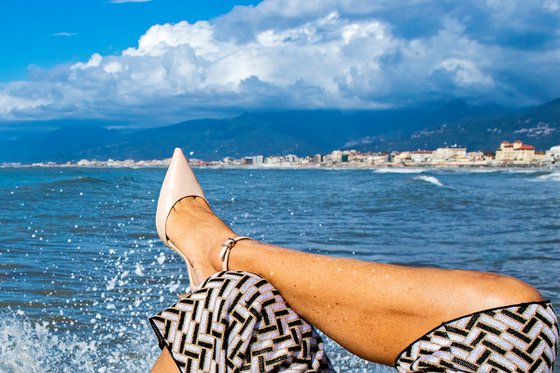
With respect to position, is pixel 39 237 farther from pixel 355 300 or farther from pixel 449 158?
pixel 449 158

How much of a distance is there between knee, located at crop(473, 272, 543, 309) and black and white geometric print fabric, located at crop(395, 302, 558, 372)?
0.03 ft

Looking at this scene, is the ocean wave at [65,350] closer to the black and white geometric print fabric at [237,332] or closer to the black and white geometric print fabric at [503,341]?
the black and white geometric print fabric at [237,332]

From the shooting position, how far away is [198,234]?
1.80 m

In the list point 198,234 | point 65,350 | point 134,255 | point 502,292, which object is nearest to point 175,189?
point 198,234

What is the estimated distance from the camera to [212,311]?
3.83 feet

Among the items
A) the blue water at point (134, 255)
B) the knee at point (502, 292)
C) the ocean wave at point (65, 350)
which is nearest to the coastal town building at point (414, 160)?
the blue water at point (134, 255)

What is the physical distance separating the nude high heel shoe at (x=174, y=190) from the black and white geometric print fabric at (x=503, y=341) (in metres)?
1.10

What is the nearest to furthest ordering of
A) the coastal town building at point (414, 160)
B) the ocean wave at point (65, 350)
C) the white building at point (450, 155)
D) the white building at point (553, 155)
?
the ocean wave at point (65, 350), the white building at point (553, 155), the coastal town building at point (414, 160), the white building at point (450, 155)

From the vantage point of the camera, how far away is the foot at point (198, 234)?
64.4 inches

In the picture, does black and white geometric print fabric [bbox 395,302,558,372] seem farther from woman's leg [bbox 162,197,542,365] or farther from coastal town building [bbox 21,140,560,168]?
coastal town building [bbox 21,140,560,168]

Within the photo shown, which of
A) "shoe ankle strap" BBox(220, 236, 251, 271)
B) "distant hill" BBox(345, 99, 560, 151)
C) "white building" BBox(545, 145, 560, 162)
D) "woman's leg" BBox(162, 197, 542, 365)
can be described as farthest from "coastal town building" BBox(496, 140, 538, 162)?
"woman's leg" BBox(162, 197, 542, 365)

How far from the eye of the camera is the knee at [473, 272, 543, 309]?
1.03 m

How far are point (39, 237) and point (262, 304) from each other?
4503mm

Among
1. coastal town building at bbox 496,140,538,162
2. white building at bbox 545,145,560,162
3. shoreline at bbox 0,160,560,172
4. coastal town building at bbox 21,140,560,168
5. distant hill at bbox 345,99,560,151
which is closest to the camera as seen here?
shoreline at bbox 0,160,560,172
